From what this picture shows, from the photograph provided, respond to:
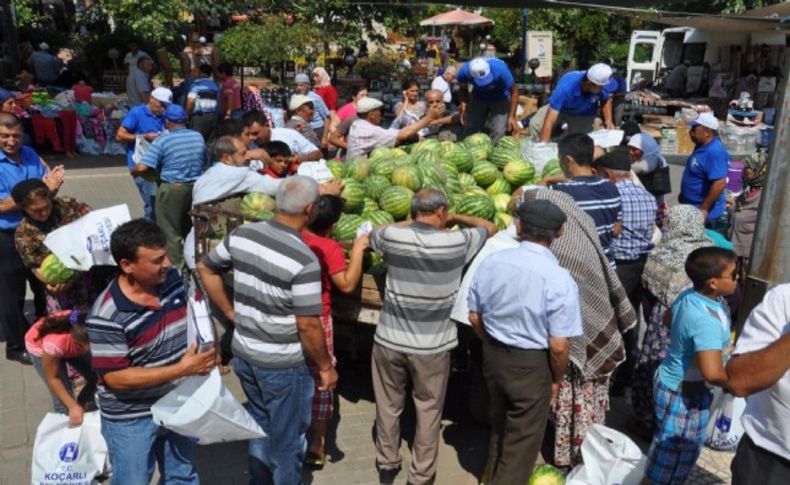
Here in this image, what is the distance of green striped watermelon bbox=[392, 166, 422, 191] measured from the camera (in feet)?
19.4

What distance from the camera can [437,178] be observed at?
604cm

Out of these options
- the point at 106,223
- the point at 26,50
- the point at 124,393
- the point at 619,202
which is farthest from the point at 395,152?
the point at 26,50

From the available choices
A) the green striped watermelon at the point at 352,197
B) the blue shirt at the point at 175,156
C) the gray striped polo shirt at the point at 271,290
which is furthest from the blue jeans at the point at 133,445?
the blue shirt at the point at 175,156

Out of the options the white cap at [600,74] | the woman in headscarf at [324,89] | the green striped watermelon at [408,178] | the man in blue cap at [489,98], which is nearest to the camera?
the green striped watermelon at [408,178]

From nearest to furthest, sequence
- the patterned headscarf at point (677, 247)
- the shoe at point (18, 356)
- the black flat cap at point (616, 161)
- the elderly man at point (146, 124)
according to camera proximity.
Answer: the patterned headscarf at point (677, 247) → the black flat cap at point (616, 161) → the shoe at point (18, 356) → the elderly man at point (146, 124)

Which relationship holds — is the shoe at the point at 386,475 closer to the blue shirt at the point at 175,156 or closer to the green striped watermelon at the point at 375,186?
the green striped watermelon at the point at 375,186

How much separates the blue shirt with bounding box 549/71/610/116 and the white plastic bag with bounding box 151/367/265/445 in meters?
5.29

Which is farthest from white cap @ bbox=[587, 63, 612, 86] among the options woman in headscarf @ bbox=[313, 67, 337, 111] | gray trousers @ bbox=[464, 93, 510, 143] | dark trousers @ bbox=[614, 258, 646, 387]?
woman in headscarf @ bbox=[313, 67, 337, 111]

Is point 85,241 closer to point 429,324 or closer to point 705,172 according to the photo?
point 429,324

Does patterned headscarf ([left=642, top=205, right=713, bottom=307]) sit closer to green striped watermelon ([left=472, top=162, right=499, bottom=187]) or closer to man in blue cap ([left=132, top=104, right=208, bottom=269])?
green striped watermelon ([left=472, top=162, right=499, bottom=187])

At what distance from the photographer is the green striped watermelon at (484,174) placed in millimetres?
6621

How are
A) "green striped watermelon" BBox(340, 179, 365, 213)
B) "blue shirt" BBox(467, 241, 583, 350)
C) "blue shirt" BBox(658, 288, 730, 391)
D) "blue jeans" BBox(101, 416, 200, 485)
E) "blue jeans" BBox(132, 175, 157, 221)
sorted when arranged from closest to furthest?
"blue jeans" BBox(101, 416, 200, 485)
"blue shirt" BBox(658, 288, 730, 391)
"blue shirt" BBox(467, 241, 583, 350)
"green striped watermelon" BBox(340, 179, 365, 213)
"blue jeans" BBox(132, 175, 157, 221)

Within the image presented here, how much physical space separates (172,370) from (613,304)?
2.86 meters

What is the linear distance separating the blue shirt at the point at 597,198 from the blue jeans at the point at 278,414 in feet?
7.20
